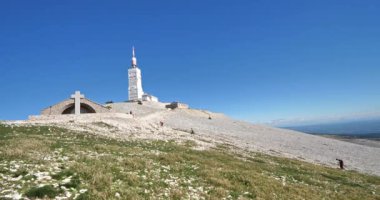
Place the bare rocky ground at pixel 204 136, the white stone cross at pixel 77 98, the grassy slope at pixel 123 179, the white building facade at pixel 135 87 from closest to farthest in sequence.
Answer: the grassy slope at pixel 123 179, the bare rocky ground at pixel 204 136, the white stone cross at pixel 77 98, the white building facade at pixel 135 87

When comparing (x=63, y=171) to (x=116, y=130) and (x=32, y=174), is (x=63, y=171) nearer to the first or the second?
(x=32, y=174)

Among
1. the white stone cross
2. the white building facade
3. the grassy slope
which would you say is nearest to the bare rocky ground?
the white stone cross

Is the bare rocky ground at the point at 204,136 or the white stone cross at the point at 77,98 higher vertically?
the white stone cross at the point at 77,98

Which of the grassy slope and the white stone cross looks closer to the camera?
the grassy slope

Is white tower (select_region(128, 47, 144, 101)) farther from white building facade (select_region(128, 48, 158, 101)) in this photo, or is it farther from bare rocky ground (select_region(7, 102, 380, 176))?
bare rocky ground (select_region(7, 102, 380, 176))

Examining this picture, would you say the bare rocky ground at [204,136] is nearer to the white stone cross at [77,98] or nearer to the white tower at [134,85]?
the white stone cross at [77,98]

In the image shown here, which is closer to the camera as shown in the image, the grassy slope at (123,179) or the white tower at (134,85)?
the grassy slope at (123,179)

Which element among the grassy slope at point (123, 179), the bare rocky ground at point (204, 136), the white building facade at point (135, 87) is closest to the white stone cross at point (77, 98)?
the bare rocky ground at point (204, 136)

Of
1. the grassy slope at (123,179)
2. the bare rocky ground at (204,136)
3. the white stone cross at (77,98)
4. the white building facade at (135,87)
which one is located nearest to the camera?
the grassy slope at (123,179)

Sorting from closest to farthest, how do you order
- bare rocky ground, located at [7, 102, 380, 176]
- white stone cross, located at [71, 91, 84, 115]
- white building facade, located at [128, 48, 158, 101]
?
1. bare rocky ground, located at [7, 102, 380, 176]
2. white stone cross, located at [71, 91, 84, 115]
3. white building facade, located at [128, 48, 158, 101]

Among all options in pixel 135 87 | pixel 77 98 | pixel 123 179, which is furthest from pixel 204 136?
pixel 135 87

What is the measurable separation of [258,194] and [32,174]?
1139 cm

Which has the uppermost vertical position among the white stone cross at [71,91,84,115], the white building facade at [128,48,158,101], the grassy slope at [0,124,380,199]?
the white building facade at [128,48,158,101]

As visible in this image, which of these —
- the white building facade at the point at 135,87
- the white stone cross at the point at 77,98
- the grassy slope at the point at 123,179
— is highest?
the white building facade at the point at 135,87
